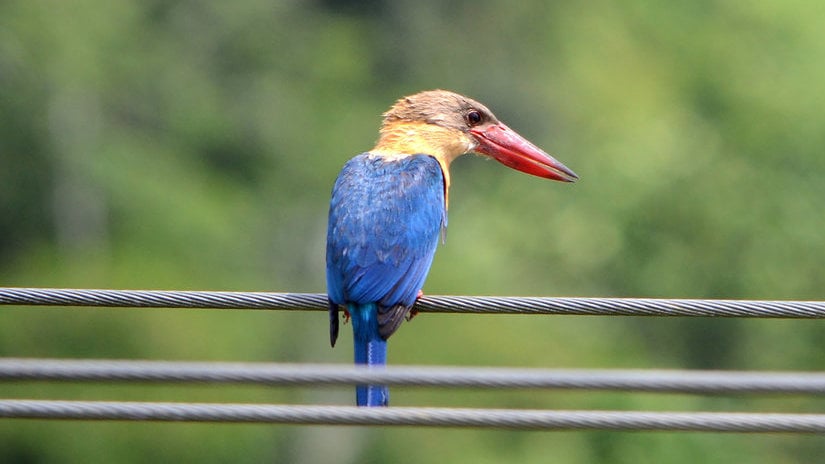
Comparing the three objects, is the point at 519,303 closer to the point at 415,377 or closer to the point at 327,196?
the point at 415,377

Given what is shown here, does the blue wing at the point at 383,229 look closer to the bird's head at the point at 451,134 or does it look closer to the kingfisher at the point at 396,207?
the kingfisher at the point at 396,207

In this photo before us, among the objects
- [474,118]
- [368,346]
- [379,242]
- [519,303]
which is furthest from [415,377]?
[474,118]

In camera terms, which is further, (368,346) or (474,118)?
(474,118)

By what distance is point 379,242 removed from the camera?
6.54 m

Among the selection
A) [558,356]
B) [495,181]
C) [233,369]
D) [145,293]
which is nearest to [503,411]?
[233,369]

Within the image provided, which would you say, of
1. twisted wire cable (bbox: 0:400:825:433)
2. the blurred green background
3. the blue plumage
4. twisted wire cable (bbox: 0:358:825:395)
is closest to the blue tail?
the blue plumage

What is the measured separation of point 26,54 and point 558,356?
498 inches

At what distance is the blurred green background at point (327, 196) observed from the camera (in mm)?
23078

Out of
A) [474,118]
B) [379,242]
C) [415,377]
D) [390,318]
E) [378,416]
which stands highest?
[474,118]

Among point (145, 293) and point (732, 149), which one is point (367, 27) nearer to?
point (732, 149)

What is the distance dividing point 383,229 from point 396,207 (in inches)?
7.3

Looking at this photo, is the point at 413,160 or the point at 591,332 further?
the point at 591,332

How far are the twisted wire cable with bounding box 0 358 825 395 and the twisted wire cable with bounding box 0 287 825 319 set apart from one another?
1.17 meters

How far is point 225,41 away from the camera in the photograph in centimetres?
3475
